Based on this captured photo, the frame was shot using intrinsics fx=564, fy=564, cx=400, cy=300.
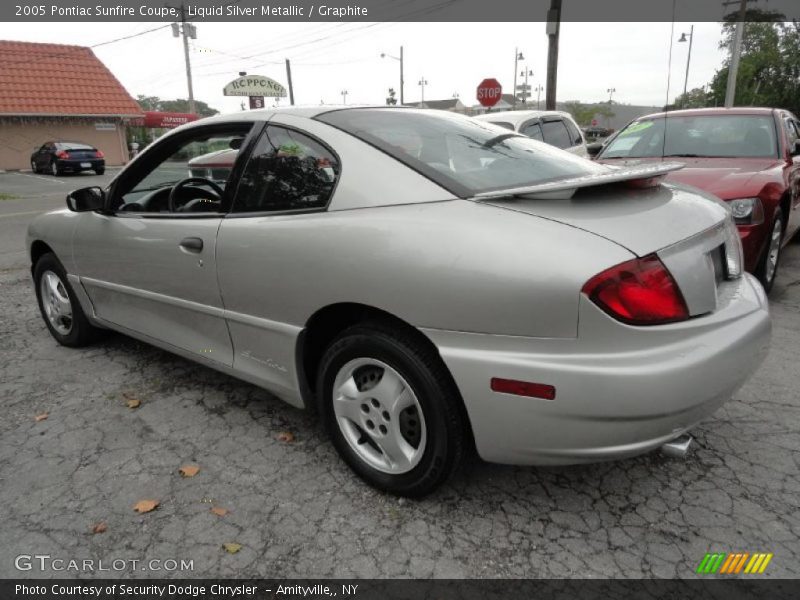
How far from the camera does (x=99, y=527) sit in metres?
2.14

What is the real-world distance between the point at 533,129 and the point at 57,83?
28.4 m

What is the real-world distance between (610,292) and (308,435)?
1.69 m

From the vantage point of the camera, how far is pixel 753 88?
4447 centimetres

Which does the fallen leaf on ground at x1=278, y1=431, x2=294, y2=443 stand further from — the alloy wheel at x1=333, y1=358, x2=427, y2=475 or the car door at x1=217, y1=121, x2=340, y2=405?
the alloy wheel at x1=333, y1=358, x2=427, y2=475

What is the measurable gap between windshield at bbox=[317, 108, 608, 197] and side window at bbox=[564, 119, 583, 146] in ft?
22.7

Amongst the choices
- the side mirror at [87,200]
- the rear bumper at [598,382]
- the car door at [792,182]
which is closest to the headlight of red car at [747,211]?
the car door at [792,182]

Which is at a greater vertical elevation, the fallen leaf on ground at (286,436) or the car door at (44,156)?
the car door at (44,156)

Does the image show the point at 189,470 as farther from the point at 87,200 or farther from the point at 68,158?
the point at 68,158

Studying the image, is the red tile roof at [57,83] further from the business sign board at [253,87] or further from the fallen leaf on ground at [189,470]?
the fallen leaf on ground at [189,470]

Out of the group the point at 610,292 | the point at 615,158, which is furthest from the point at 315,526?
the point at 615,158

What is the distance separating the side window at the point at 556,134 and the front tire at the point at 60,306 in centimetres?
694

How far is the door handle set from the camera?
2623 millimetres

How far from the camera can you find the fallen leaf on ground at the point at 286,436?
2.74 m

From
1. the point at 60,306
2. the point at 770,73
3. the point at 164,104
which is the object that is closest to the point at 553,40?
the point at 60,306
